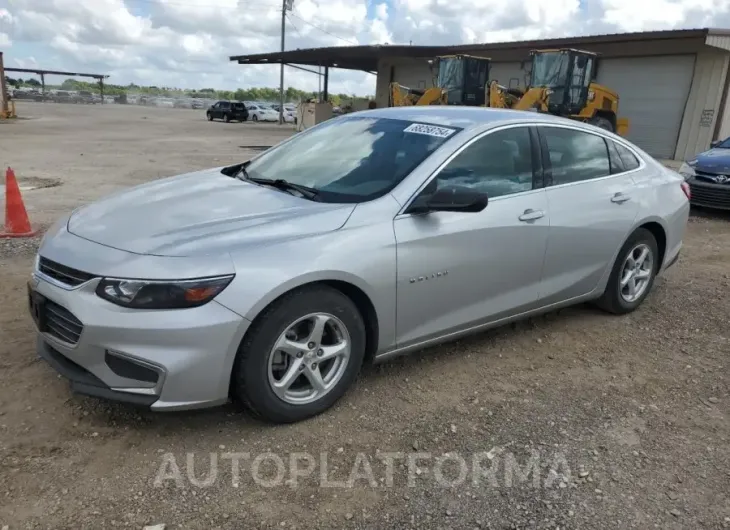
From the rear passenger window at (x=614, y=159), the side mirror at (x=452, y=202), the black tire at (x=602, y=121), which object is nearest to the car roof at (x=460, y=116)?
the rear passenger window at (x=614, y=159)

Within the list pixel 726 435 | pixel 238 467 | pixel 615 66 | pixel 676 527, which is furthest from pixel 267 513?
pixel 615 66

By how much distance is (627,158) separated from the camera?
4.64m

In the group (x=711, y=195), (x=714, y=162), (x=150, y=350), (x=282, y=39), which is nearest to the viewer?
(x=150, y=350)

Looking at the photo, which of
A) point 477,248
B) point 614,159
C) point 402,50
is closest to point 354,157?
point 477,248

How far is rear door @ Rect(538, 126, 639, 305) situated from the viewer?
13.2 feet

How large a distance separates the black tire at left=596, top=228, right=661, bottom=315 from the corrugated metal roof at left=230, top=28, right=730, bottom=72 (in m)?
16.6

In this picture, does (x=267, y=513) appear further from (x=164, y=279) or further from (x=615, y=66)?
(x=615, y=66)

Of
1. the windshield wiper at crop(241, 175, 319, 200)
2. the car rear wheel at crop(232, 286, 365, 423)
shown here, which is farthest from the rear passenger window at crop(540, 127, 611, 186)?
the car rear wheel at crop(232, 286, 365, 423)

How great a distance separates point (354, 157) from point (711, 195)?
7.72 m

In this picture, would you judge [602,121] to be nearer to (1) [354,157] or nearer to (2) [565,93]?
(2) [565,93]

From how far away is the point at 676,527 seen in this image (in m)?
2.51

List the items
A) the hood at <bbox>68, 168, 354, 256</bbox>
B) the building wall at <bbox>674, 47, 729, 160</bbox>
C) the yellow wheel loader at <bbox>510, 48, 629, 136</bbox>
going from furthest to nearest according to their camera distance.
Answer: the building wall at <bbox>674, 47, 729, 160</bbox> → the yellow wheel loader at <bbox>510, 48, 629, 136</bbox> → the hood at <bbox>68, 168, 354, 256</bbox>

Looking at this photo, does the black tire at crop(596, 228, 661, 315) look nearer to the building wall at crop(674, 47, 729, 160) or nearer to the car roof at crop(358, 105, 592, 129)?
the car roof at crop(358, 105, 592, 129)

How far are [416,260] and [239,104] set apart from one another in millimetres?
41275
